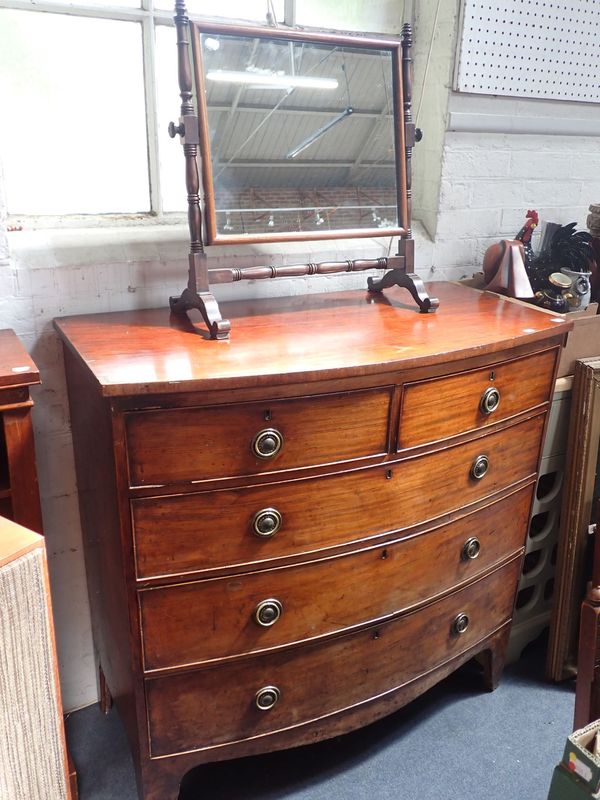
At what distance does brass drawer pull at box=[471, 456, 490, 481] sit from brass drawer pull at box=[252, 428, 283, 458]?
592 millimetres

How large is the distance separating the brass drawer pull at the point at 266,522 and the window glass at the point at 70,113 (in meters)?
1.07

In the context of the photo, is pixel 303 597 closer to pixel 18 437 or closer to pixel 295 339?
pixel 295 339

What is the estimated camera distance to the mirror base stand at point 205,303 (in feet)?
5.23

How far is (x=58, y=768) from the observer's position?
1.16 m

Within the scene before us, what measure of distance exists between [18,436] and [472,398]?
1054mm

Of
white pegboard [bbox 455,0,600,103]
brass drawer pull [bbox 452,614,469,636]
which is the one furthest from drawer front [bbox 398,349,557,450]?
white pegboard [bbox 455,0,600,103]

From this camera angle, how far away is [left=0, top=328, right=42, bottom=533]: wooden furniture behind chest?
56.1 inches

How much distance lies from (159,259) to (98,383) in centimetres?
70

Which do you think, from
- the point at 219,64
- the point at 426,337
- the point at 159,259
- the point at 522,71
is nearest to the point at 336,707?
the point at 426,337

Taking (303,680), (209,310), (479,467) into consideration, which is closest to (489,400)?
(479,467)

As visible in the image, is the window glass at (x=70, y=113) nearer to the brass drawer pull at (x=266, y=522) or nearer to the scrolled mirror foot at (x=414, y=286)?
the scrolled mirror foot at (x=414, y=286)

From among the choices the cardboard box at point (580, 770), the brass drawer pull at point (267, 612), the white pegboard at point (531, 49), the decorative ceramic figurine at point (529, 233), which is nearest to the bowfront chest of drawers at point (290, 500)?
the brass drawer pull at point (267, 612)

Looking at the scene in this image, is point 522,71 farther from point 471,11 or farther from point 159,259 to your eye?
point 159,259

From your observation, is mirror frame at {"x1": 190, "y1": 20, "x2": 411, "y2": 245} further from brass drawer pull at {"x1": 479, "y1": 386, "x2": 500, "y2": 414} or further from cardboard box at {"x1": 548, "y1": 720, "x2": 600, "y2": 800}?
cardboard box at {"x1": 548, "y1": 720, "x2": 600, "y2": 800}
